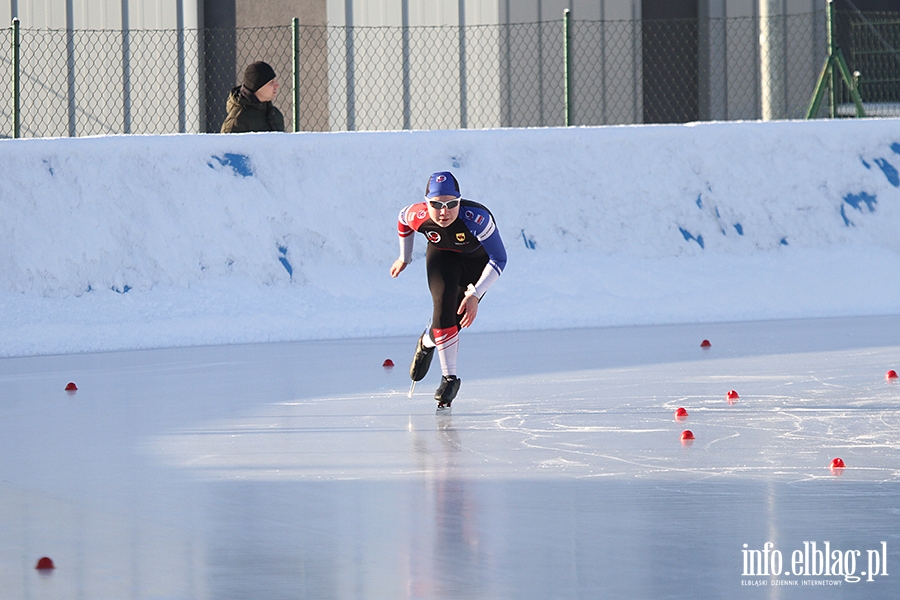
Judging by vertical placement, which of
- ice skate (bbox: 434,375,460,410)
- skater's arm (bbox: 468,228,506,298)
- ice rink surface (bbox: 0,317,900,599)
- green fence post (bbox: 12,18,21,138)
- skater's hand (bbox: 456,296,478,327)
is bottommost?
ice rink surface (bbox: 0,317,900,599)

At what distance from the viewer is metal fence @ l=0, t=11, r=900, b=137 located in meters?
17.6

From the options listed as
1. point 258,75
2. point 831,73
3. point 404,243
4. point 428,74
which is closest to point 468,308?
point 404,243

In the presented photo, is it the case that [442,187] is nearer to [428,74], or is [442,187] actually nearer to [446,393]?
→ [446,393]

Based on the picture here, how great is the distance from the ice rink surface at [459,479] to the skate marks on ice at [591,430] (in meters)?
0.03

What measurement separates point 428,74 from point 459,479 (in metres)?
12.3

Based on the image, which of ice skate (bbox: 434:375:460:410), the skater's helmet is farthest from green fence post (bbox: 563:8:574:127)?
ice skate (bbox: 434:375:460:410)

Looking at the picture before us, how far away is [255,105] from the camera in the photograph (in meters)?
12.9

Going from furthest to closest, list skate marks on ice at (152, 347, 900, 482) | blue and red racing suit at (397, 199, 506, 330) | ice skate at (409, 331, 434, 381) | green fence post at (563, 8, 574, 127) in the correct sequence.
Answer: green fence post at (563, 8, 574, 127) → ice skate at (409, 331, 434, 381) → blue and red racing suit at (397, 199, 506, 330) → skate marks on ice at (152, 347, 900, 482)

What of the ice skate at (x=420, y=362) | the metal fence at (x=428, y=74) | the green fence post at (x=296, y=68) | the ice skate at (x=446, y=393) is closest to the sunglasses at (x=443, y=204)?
the ice skate at (x=420, y=362)

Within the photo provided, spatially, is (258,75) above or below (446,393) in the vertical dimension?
above

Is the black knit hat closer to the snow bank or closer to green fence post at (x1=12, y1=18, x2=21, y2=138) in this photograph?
the snow bank

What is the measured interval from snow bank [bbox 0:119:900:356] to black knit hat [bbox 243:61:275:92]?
4.14ft

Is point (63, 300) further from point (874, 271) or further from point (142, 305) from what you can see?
point (874, 271)

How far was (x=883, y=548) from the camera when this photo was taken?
15.2ft
